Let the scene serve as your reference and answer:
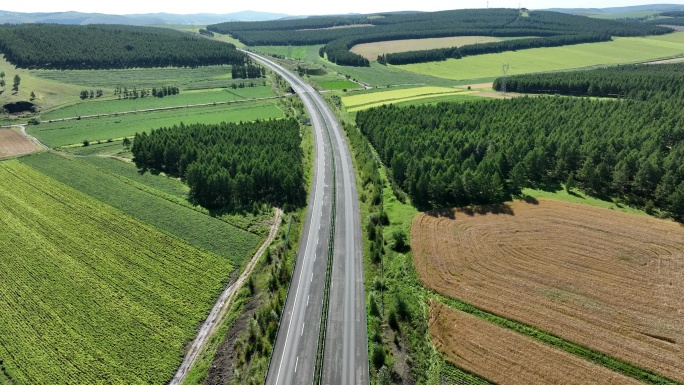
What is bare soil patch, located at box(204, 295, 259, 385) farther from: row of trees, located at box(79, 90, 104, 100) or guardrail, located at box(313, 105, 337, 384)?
row of trees, located at box(79, 90, 104, 100)

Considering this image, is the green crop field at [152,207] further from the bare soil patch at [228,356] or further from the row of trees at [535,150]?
the row of trees at [535,150]

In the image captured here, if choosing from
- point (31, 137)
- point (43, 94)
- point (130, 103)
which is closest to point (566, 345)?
point (31, 137)

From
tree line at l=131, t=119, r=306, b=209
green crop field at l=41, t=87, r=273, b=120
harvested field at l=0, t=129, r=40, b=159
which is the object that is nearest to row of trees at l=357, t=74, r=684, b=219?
tree line at l=131, t=119, r=306, b=209

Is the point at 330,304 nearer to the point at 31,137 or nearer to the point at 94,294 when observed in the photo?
the point at 94,294

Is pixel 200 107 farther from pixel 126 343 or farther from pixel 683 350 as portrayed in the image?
pixel 683 350

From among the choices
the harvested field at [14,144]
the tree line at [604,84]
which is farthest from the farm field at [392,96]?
the harvested field at [14,144]

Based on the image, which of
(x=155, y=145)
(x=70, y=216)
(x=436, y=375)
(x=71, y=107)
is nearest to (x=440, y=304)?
(x=436, y=375)
